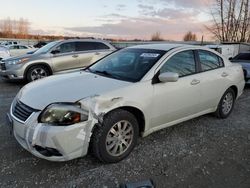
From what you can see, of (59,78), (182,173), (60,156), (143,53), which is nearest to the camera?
(60,156)

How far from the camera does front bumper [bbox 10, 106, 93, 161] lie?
273 cm

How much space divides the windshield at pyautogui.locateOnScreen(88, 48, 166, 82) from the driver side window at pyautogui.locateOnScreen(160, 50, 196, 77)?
18cm

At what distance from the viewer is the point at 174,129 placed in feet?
14.4

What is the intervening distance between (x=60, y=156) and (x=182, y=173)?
4.79 ft

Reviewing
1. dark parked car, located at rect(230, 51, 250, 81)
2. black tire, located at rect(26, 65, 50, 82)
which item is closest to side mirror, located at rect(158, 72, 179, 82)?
dark parked car, located at rect(230, 51, 250, 81)

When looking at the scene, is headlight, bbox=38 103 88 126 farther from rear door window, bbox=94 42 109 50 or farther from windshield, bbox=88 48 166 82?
rear door window, bbox=94 42 109 50

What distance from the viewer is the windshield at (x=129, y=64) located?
3.64 m

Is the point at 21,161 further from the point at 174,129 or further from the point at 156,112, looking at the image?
the point at 174,129

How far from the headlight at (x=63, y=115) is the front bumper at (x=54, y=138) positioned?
2.2 inches

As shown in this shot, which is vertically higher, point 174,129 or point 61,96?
point 61,96

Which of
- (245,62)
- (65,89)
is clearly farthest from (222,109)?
(245,62)

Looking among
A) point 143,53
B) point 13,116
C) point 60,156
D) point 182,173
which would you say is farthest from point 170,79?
point 13,116

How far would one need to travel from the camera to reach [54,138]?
272cm

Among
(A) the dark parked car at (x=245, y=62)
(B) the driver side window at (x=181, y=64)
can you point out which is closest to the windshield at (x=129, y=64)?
(B) the driver side window at (x=181, y=64)
